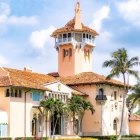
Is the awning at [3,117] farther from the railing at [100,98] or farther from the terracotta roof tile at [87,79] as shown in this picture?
the railing at [100,98]

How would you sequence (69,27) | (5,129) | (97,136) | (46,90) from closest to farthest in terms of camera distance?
(5,129) < (46,90) < (97,136) < (69,27)

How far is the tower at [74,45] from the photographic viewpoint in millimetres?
78250

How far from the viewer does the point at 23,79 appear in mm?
59250

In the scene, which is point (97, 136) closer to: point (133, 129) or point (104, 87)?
point (104, 87)

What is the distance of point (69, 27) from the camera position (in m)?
78.8

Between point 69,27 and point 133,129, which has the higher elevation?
point 69,27

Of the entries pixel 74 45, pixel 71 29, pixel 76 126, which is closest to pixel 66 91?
pixel 76 126

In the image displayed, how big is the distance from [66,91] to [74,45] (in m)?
14.9

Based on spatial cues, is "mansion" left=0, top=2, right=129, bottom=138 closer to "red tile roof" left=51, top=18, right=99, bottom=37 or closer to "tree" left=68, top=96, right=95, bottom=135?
"red tile roof" left=51, top=18, right=99, bottom=37

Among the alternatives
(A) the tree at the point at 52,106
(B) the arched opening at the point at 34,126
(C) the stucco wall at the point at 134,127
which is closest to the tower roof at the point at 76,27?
(C) the stucco wall at the point at 134,127

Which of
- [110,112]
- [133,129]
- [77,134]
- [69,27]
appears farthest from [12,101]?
[133,129]

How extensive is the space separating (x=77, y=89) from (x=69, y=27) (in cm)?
1228

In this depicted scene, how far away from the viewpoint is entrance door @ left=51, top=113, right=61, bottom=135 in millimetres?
Result: 63531

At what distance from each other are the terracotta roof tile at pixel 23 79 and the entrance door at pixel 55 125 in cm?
525
